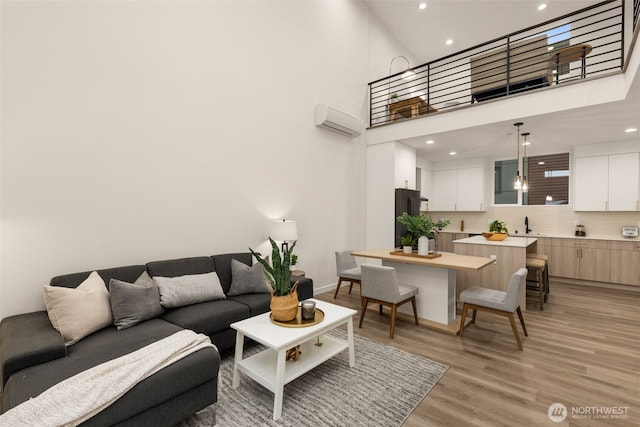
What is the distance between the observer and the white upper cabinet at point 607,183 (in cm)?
523

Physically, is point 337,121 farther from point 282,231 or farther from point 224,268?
point 224,268

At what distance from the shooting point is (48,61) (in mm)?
2562

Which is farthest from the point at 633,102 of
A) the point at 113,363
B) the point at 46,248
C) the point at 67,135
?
the point at 46,248

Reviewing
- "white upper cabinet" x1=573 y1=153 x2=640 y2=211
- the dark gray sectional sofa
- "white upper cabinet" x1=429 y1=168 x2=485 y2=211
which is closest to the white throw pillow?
the dark gray sectional sofa

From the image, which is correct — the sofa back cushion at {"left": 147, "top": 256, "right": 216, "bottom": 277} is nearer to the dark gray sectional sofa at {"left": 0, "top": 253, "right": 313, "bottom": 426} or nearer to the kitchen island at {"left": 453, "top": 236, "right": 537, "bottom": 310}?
the dark gray sectional sofa at {"left": 0, "top": 253, "right": 313, "bottom": 426}

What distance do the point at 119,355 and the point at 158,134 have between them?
2303 millimetres

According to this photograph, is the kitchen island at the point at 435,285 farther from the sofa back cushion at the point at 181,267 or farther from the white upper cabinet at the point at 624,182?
the white upper cabinet at the point at 624,182

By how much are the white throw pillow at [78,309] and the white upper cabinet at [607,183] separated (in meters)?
7.75

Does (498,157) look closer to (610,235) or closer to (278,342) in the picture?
(610,235)

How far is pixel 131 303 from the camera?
2.46 m

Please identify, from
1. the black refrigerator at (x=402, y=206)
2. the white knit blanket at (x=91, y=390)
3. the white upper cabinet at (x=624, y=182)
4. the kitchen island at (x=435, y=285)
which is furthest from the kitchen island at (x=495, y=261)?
the white knit blanket at (x=91, y=390)

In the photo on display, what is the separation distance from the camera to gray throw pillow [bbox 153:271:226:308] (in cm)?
277

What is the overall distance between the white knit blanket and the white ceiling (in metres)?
5.05

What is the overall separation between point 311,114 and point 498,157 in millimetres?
4966
